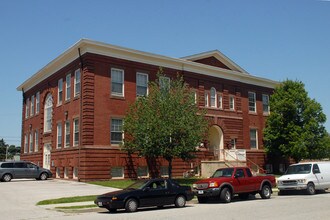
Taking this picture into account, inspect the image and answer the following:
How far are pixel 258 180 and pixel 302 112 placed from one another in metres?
21.9

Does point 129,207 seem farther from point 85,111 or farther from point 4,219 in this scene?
point 85,111

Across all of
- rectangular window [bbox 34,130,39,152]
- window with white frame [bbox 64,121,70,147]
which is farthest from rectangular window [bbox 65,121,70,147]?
rectangular window [bbox 34,130,39,152]

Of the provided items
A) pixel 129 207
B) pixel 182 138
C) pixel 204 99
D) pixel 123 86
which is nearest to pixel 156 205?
→ pixel 129 207

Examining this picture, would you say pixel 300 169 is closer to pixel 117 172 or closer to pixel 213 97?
pixel 117 172

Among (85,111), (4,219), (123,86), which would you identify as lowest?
(4,219)

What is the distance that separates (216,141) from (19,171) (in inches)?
747

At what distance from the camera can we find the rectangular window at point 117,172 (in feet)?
103

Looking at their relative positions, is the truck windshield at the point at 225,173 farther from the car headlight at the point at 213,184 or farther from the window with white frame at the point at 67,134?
the window with white frame at the point at 67,134

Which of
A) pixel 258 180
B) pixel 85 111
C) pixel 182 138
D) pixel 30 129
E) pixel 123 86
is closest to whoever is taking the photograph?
pixel 258 180

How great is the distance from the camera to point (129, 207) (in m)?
15.7

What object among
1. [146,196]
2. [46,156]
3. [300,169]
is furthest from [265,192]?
[46,156]

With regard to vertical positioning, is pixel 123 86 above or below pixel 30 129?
above

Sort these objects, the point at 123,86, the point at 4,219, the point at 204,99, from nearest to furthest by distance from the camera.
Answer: the point at 4,219 → the point at 123,86 → the point at 204,99

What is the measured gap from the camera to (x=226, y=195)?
18.8m
